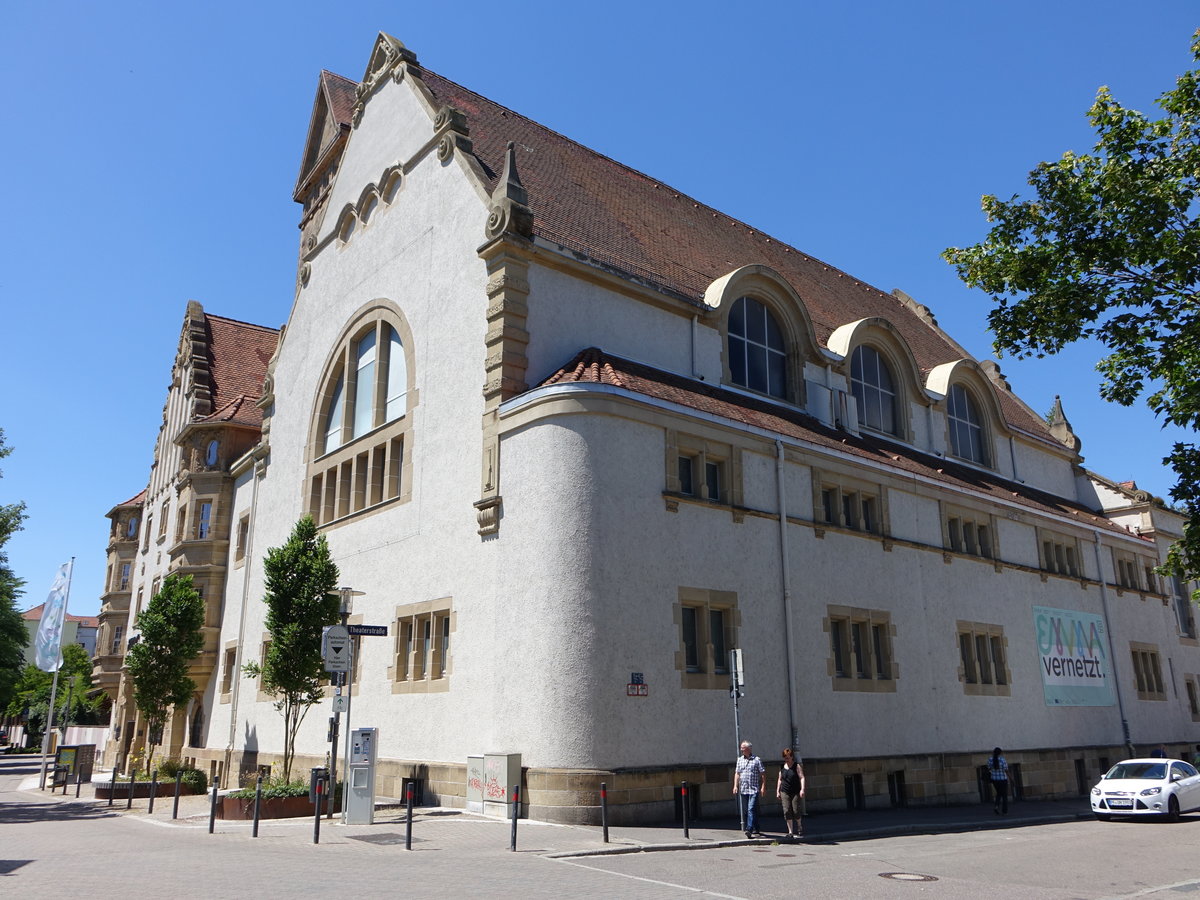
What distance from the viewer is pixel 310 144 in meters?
43.8

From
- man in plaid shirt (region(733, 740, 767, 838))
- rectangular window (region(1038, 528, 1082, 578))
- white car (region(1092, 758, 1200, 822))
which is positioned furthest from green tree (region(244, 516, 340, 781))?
rectangular window (region(1038, 528, 1082, 578))

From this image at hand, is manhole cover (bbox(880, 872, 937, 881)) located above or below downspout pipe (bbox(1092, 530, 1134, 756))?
below

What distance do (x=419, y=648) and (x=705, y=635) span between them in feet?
23.5

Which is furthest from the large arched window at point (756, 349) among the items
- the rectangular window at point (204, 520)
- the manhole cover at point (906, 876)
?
the rectangular window at point (204, 520)

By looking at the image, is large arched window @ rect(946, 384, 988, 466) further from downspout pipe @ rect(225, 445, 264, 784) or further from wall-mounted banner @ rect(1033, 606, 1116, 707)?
downspout pipe @ rect(225, 445, 264, 784)

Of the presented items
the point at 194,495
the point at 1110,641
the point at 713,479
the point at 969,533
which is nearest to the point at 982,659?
the point at 969,533

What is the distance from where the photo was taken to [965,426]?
35.5m

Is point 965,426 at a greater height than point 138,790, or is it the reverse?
point 965,426

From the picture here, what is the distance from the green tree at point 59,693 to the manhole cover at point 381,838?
2584 inches

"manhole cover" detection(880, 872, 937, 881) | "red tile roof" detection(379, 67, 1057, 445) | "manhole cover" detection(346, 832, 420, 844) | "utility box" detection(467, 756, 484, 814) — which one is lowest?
"manhole cover" detection(880, 872, 937, 881)

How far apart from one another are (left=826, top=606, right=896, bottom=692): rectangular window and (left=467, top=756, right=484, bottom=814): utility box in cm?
916

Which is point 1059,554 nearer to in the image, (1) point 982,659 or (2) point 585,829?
(1) point 982,659

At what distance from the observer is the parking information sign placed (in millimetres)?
17453

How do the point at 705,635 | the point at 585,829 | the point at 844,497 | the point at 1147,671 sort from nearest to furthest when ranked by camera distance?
the point at 585,829 < the point at 705,635 < the point at 844,497 < the point at 1147,671
